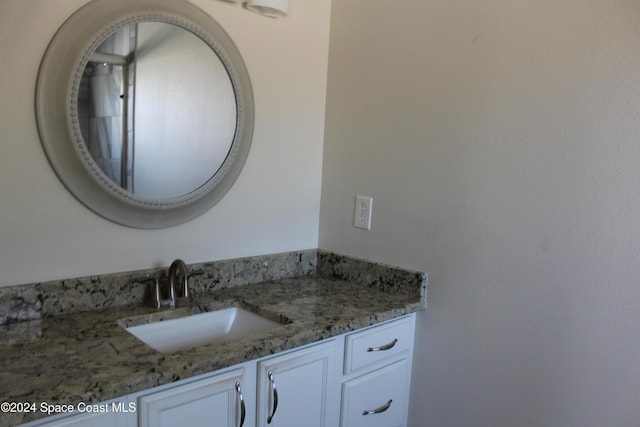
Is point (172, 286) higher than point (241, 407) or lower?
higher

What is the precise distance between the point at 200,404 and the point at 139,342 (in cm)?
22

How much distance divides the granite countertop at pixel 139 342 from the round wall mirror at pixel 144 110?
32 centimetres

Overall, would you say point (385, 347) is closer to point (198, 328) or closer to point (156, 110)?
point (198, 328)

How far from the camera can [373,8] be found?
1.78 metres

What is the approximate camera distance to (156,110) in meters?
1.46

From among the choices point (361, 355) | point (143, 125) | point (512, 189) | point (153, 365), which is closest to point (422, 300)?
point (361, 355)

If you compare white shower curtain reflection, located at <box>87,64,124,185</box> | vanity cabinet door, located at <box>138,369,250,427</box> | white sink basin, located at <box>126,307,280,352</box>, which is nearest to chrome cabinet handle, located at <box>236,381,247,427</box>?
vanity cabinet door, located at <box>138,369,250,427</box>

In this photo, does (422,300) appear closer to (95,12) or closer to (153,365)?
(153,365)

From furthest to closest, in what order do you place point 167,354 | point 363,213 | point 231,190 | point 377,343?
point 363,213 → point 231,190 → point 377,343 → point 167,354

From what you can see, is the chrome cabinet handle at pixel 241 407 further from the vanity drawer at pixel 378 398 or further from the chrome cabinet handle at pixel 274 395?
the vanity drawer at pixel 378 398

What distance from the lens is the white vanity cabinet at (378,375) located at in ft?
4.89

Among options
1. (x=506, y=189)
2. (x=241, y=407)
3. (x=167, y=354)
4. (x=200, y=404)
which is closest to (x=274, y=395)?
(x=241, y=407)

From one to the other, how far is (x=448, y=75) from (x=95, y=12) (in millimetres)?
1073

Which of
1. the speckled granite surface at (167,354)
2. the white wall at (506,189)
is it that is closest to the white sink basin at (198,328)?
the speckled granite surface at (167,354)
